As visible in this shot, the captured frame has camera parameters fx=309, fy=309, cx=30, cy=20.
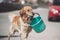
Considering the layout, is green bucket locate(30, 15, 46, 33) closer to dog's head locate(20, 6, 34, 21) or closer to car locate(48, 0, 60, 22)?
dog's head locate(20, 6, 34, 21)

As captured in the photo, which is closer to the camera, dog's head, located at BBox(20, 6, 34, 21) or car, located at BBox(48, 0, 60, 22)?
dog's head, located at BBox(20, 6, 34, 21)

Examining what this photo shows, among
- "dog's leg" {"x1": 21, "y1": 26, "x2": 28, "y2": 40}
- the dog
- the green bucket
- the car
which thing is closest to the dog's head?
the dog

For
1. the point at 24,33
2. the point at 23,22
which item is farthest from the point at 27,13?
the point at 24,33

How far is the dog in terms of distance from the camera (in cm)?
570

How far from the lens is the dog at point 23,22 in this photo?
5.70 m

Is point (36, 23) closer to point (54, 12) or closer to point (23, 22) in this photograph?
point (23, 22)

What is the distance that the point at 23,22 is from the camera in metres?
5.89

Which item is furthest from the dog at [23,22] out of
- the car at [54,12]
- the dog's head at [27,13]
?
the car at [54,12]

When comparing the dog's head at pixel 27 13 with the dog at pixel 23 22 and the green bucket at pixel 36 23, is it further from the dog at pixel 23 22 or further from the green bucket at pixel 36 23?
the green bucket at pixel 36 23

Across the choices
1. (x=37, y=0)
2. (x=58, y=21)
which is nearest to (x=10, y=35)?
(x=58, y=21)

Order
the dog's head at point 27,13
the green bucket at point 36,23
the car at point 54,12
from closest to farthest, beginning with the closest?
the dog's head at point 27,13 < the green bucket at point 36,23 < the car at point 54,12

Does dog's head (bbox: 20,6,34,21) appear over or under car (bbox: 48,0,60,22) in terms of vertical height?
over

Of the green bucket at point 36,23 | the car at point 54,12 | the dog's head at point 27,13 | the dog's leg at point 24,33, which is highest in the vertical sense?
the dog's head at point 27,13

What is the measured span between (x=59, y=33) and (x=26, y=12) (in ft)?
12.7
